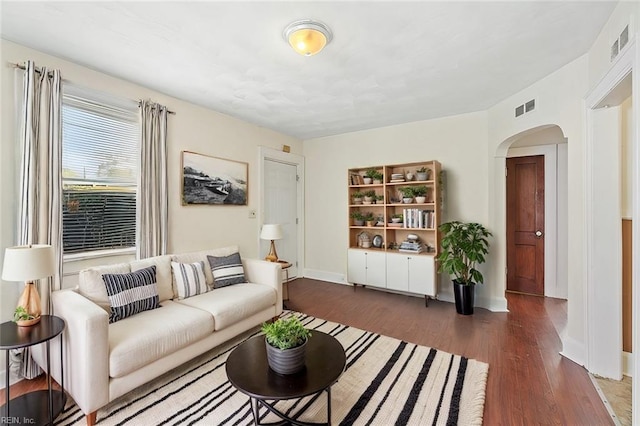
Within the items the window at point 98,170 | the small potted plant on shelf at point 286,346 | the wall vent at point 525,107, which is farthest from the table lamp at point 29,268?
the wall vent at point 525,107

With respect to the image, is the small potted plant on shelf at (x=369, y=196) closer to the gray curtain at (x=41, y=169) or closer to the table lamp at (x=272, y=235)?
the table lamp at (x=272, y=235)

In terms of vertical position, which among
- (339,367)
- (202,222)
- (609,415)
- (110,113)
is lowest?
(609,415)

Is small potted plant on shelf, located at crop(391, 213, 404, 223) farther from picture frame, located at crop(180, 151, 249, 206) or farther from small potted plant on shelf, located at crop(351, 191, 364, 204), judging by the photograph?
picture frame, located at crop(180, 151, 249, 206)

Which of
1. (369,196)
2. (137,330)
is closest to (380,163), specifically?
(369,196)

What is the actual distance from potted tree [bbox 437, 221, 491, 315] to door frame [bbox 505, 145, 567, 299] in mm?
1409

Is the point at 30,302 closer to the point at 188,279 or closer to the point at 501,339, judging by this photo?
the point at 188,279

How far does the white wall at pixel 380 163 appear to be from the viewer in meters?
3.70

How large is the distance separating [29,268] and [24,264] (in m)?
0.04

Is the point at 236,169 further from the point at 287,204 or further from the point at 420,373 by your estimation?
the point at 420,373

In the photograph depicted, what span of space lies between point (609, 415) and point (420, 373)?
111cm

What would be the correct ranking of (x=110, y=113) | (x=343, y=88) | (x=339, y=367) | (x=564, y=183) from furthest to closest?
(x=564, y=183) → (x=343, y=88) → (x=110, y=113) → (x=339, y=367)

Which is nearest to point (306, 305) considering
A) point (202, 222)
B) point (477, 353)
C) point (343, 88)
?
point (202, 222)

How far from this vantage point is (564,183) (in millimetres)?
3939

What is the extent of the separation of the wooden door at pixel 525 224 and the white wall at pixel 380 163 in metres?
1.16
